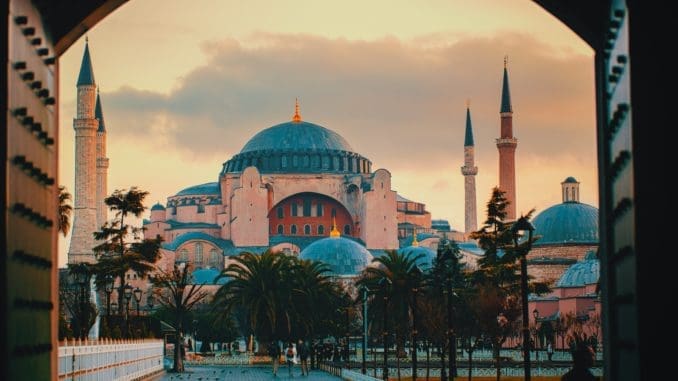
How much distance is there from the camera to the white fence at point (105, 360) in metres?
20.2

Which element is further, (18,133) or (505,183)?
(505,183)

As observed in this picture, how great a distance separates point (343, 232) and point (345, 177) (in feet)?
15.6

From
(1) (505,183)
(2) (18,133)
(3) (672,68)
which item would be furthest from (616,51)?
(1) (505,183)

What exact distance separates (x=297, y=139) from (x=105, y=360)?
104608 mm

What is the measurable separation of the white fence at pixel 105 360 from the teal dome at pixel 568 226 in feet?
193

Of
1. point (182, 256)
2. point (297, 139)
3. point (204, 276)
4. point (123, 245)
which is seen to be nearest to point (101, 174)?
point (204, 276)

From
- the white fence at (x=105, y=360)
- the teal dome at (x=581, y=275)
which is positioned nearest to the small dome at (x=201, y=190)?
the teal dome at (x=581, y=275)

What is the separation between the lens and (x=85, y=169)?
9175 cm

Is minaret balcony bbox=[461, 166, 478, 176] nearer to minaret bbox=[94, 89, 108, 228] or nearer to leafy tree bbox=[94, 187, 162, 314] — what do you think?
minaret bbox=[94, 89, 108, 228]

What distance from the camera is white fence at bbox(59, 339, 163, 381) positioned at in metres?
20.2

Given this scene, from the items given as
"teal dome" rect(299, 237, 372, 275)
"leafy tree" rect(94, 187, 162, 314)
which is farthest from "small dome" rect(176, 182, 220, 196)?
"leafy tree" rect(94, 187, 162, 314)

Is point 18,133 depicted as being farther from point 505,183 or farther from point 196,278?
point 196,278

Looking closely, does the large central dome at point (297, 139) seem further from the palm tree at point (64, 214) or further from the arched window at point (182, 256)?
the palm tree at point (64, 214)

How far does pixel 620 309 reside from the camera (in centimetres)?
800
